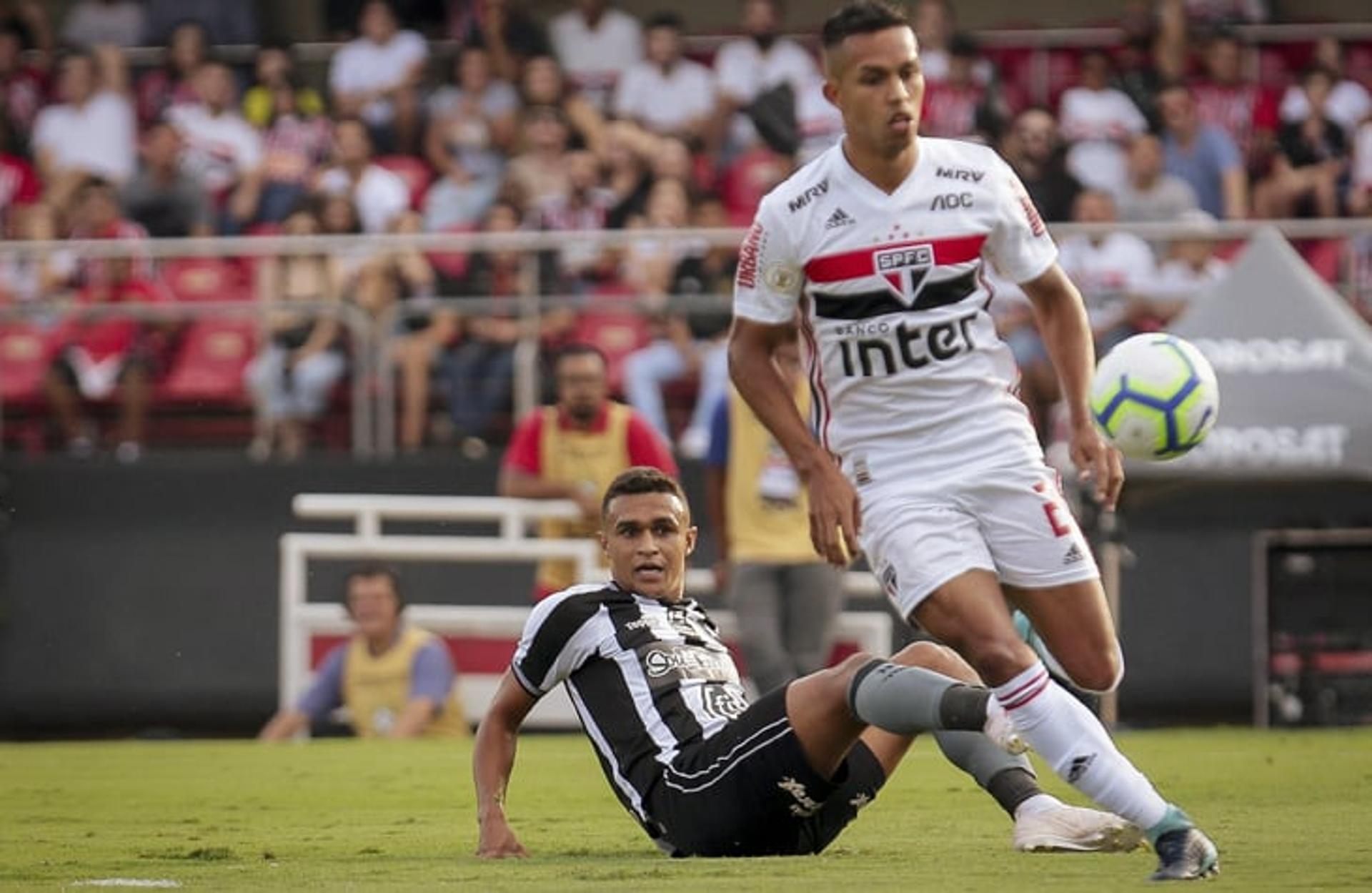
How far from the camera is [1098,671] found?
269 inches

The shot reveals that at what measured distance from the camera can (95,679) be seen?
16.1 meters

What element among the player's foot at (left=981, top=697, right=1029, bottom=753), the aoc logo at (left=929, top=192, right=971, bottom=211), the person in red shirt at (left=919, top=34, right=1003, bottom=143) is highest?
the person in red shirt at (left=919, top=34, right=1003, bottom=143)

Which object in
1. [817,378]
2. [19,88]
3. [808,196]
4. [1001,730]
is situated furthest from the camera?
[19,88]

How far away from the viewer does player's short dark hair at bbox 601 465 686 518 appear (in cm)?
753

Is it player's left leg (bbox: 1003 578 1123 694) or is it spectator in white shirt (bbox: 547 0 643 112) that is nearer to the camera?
player's left leg (bbox: 1003 578 1123 694)

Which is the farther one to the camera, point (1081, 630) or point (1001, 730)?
point (1081, 630)

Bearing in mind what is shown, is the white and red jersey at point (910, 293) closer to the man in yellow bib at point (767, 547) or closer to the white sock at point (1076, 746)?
the white sock at point (1076, 746)

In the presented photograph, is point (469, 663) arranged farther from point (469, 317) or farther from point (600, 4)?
point (600, 4)

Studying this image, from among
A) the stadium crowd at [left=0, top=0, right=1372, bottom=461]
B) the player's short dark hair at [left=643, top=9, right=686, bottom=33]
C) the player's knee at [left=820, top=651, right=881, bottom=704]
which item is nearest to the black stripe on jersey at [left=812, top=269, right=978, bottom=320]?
the player's knee at [left=820, top=651, right=881, bottom=704]

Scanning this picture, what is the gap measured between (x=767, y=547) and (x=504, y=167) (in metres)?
5.48

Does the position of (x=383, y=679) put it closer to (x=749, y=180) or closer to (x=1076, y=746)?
(x=749, y=180)

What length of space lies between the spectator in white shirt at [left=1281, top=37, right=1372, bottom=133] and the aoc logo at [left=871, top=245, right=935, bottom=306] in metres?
11.6

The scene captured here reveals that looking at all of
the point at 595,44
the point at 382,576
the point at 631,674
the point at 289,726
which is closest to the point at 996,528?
the point at 631,674

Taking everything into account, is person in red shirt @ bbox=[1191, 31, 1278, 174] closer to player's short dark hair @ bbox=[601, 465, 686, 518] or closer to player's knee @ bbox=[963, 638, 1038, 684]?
player's short dark hair @ bbox=[601, 465, 686, 518]
